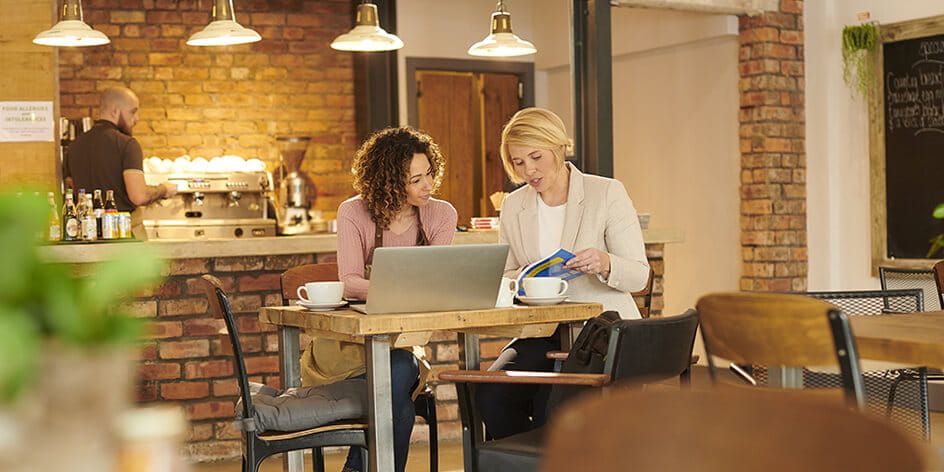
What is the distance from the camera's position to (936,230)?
21.9 feet

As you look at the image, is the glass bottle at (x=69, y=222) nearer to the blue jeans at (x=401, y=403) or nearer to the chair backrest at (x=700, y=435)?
the blue jeans at (x=401, y=403)

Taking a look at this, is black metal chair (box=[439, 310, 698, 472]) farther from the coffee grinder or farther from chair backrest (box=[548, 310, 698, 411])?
the coffee grinder

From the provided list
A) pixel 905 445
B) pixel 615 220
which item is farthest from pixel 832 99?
pixel 905 445

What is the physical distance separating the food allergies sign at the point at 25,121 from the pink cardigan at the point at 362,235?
2.52 m

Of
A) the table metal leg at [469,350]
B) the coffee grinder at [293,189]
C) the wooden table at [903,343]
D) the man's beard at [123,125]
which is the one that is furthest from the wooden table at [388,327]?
the coffee grinder at [293,189]

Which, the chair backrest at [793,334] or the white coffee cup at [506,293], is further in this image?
the white coffee cup at [506,293]

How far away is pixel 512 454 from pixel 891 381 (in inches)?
53.9

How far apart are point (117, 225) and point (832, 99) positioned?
4.21 meters

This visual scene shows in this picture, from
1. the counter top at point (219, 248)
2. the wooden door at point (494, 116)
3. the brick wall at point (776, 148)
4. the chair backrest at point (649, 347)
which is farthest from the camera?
the wooden door at point (494, 116)

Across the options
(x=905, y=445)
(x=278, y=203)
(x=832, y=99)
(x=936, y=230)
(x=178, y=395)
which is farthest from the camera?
(x=278, y=203)

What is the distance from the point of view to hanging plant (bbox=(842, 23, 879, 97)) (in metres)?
6.96

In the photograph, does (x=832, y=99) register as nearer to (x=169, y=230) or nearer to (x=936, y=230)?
(x=936, y=230)

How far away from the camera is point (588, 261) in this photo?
3.71 meters

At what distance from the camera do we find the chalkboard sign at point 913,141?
6.67 metres
